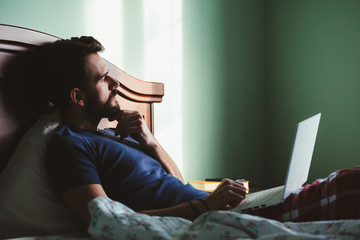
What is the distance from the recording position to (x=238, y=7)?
251 cm

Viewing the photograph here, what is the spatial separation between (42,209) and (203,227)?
60cm

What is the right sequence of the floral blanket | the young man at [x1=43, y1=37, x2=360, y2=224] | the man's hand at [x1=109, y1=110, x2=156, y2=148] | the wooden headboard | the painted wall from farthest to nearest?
the painted wall < the man's hand at [x1=109, y1=110, x2=156, y2=148] < the wooden headboard < the young man at [x1=43, y1=37, x2=360, y2=224] < the floral blanket

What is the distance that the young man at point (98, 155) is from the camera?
1070 millimetres

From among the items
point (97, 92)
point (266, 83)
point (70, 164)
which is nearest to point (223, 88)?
point (266, 83)

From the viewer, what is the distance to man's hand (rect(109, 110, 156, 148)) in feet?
4.66

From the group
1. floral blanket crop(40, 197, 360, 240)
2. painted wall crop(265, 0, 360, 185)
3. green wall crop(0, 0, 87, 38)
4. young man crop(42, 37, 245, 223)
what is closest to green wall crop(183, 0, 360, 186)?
painted wall crop(265, 0, 360, 185)

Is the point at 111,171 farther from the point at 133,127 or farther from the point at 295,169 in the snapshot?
the point at 295,169

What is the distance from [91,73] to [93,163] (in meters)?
0.35

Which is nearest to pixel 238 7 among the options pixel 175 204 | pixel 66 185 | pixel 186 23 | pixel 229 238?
pixel 186 23

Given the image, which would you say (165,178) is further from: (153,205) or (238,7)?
(238,7)

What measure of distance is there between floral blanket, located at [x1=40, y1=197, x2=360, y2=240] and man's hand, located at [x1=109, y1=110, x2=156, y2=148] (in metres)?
0.63

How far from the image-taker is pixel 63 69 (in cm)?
129

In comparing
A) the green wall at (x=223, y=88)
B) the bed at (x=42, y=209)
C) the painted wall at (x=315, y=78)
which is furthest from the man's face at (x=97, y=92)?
the painted wall at (x=315, y=78)

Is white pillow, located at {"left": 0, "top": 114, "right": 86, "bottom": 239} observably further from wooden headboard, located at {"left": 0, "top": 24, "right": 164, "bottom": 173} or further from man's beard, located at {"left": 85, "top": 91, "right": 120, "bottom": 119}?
man's beard, located at {"left": 85, "top": 91, "right": 120, "bottom": 119}
